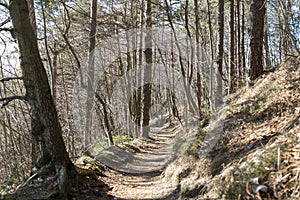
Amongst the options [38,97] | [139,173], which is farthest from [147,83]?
[38,97]

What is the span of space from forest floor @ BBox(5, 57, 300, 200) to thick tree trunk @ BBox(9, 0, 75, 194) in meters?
0.42

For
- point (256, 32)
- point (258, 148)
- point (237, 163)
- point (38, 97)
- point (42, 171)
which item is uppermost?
point (256, 32)

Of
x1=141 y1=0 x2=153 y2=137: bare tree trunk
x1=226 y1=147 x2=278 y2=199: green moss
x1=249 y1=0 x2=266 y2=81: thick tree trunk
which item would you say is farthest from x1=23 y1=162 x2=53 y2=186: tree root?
x1=141 y1=0 x2=153 y2=137: bare tree trunk

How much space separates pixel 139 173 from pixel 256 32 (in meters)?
4.72

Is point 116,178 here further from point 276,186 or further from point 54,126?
point 276,186

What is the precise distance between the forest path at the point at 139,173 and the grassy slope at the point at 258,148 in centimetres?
50

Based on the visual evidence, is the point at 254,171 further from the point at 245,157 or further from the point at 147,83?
the point at 147,83

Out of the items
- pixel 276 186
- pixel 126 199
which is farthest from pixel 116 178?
A: pixel 276 186

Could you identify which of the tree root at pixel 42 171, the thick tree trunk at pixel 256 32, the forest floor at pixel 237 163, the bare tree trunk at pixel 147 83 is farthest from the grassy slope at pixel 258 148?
the bare tree trunk at pixel 147 83

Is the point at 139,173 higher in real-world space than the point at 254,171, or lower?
lower

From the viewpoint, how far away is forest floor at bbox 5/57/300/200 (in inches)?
105

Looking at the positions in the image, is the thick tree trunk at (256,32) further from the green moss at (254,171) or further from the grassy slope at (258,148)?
the green moss at (254,171)

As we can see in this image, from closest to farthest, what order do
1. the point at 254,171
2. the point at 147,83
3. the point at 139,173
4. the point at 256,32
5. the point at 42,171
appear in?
the point at 254,171 → the point at 42,171 → the point at 256,32 → the point at 139,173 → the point at 147,83

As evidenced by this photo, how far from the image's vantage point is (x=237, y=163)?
11.2 feet
